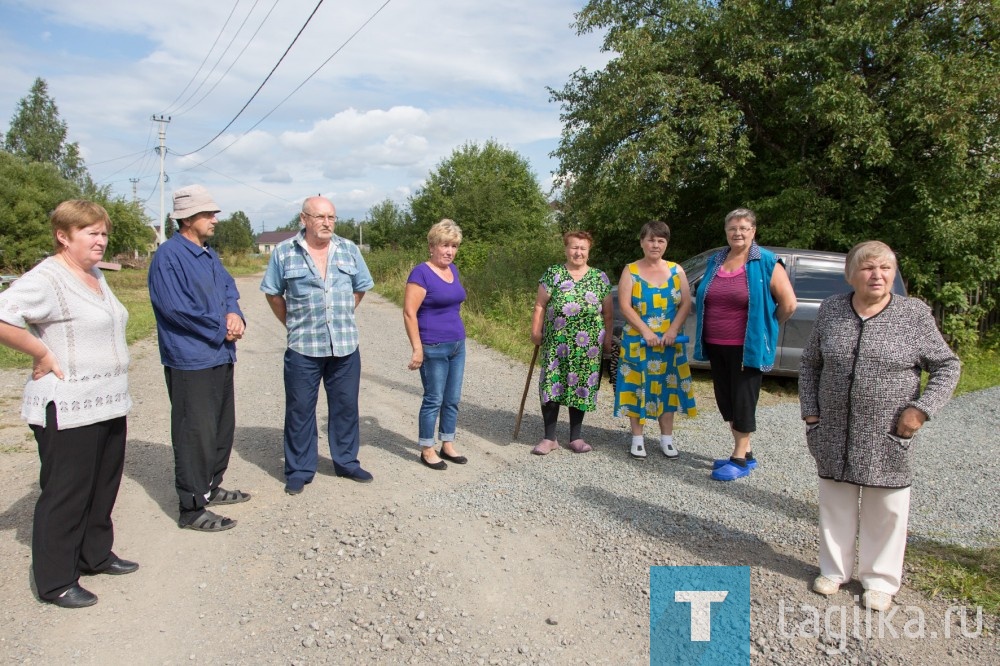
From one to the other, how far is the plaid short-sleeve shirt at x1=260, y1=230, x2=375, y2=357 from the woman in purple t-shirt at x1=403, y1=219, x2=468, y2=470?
498mm

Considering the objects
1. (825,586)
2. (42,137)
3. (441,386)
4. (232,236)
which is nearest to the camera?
(825,586)

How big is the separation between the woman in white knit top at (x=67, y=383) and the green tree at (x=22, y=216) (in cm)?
3663

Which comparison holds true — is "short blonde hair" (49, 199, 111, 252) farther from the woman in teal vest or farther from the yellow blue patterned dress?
the woman in teal vest

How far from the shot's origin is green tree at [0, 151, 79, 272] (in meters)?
33.5

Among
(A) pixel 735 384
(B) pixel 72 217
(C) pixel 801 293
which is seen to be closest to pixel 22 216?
(B) pixel 72 217

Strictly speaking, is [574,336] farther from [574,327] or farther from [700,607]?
[700,607]

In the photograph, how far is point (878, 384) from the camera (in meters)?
3.06

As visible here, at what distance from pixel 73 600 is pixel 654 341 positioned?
393 centimetres

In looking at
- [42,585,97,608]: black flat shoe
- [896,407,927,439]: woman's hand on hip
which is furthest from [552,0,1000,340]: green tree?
[42,585,97,608]: black flat shoe

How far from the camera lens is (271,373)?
8.90m

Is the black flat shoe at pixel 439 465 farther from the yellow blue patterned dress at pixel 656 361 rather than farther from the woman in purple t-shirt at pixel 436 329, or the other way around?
the yellow blue patterned dress at pixel 656 361

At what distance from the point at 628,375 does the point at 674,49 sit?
767cm

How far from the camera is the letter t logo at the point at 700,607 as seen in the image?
116 inches

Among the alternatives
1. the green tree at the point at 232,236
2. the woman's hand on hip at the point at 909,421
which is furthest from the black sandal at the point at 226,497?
the green tree at the point at 232,236
